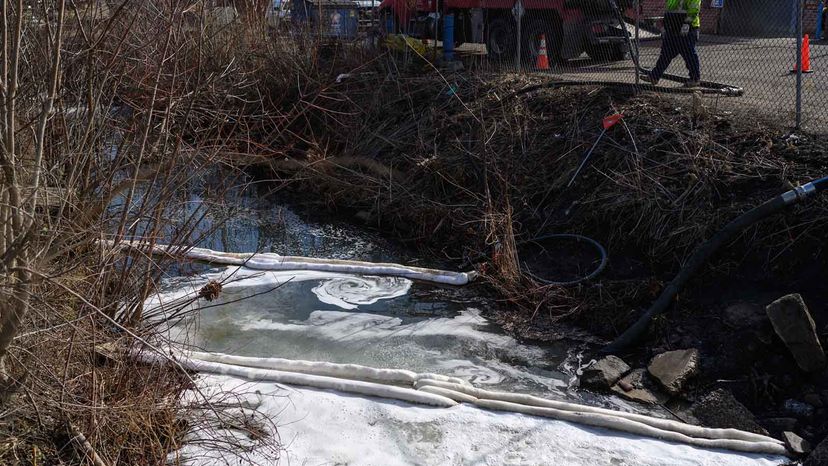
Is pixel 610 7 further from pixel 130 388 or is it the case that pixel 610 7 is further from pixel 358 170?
pixel 130 388

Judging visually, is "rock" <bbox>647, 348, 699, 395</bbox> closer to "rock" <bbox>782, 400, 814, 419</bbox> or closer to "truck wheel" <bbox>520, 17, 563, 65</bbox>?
"rock" <bbox>782, 400, 814, 419</bbox>

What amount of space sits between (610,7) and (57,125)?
31.1 feet

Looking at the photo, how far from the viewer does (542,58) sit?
12.0 meters


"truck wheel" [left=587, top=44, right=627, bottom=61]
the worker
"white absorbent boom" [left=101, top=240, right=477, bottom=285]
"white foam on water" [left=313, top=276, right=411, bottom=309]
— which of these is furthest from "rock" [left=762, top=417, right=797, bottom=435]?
"truck wheel" [left=587, top=44, right=627, bottom=61]

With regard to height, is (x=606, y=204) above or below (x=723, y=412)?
above

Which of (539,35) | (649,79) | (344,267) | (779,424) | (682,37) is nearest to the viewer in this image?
(779,424)

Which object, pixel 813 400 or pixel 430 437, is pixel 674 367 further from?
pixel 430 437

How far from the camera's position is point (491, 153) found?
9188 millimetres

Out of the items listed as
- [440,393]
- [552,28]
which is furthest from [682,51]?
[440,393]

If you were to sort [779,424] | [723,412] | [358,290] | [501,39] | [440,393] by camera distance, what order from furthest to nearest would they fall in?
[501,39]
[358,290]
[723,412]
[440,393]
[779,424]

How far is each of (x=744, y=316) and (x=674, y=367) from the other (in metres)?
0.79

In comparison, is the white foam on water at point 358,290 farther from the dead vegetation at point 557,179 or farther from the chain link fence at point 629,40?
the chain link fence at point 629,40

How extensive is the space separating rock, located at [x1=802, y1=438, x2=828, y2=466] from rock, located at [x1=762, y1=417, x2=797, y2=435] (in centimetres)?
62

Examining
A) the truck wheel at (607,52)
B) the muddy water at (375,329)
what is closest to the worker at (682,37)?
the truck wheel at (607,52)
